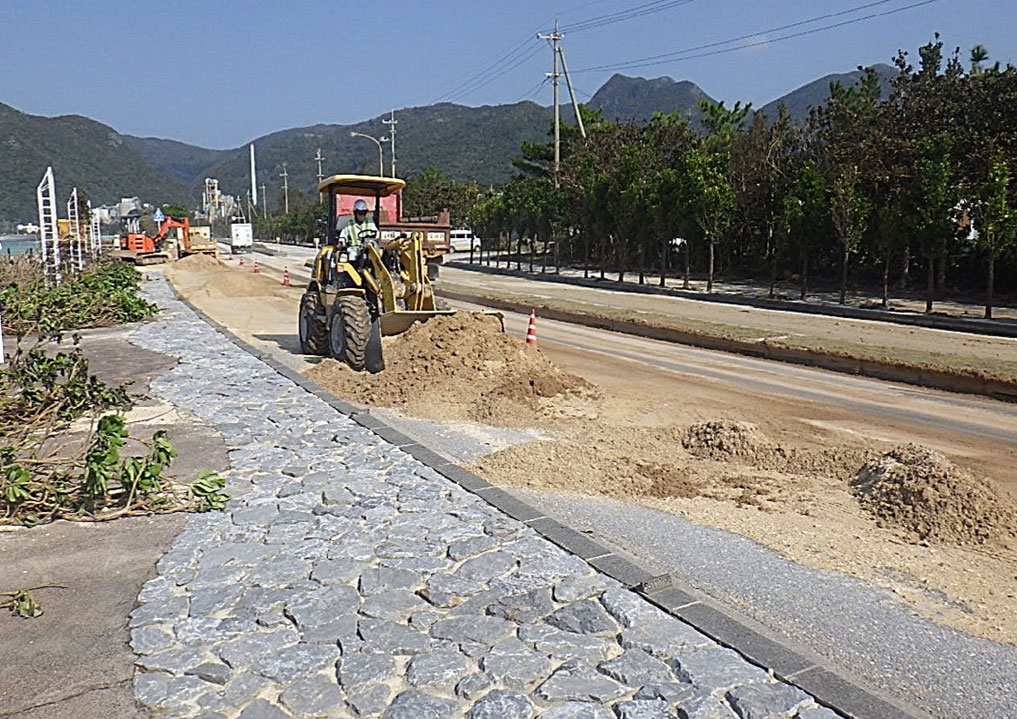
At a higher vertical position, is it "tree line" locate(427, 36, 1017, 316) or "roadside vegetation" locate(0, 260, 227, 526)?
"tree line" locate(427, 36, 1017, 316)

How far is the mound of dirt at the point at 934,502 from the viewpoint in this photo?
619 centimetres

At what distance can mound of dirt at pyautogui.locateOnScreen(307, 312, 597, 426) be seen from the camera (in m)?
10.4

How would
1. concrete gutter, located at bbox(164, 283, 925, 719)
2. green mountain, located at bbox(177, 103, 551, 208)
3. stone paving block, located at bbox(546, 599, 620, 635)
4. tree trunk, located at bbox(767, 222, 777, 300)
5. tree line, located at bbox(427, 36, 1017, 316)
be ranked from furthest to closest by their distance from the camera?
green mountain, located at bbox(177, 103, 551, 208) < tree trunk, located at bbox(767, 222, 777, 300) < tree line, located at bbox(427, 36, 1017, 316) < stone paving block, located at bbox(546, 599, 620, 635) < concrete gutter, located at bbox(164, 283, 925, 719)

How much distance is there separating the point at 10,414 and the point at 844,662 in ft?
26.5

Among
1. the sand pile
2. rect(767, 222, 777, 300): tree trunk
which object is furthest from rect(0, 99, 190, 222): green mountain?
rect(767, 222, 777, 300): tree trunk

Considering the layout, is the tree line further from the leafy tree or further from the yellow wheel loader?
the yellow wheel loader

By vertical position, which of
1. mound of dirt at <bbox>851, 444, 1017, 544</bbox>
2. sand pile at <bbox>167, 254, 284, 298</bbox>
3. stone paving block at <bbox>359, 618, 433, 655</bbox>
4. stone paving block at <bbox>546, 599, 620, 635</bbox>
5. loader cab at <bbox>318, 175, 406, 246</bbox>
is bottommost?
stone paving block at <bbox>359, 618, 433, 655</bbox>

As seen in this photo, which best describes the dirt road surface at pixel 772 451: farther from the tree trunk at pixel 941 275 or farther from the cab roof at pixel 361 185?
the tree trunk at pixel 941 275

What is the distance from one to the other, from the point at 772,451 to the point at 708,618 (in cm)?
388

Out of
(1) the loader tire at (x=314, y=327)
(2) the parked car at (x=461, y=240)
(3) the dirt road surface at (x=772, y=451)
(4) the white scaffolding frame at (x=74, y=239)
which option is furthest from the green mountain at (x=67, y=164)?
(3) the dirt road surface at (x=772, y=451)

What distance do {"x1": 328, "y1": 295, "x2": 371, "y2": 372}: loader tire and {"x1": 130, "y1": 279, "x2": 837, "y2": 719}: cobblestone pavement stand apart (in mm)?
5787

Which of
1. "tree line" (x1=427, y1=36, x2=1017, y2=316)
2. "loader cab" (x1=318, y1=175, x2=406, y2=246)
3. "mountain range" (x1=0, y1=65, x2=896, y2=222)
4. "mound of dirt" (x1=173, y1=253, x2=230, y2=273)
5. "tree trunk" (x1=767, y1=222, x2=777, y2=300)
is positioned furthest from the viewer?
"mountain range" (x1=0, y1=65, x2=896, y2=222)

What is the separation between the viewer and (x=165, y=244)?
5059cm

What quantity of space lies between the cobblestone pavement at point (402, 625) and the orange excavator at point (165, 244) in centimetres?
4324
